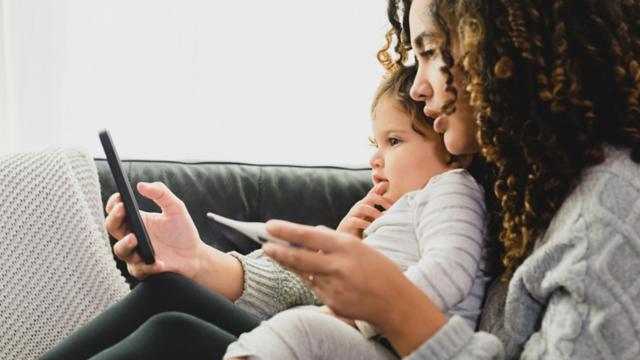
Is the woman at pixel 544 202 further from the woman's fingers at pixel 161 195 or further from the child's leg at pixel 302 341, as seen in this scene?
the woman's fingers at pixel 161 195

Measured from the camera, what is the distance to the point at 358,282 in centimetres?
93

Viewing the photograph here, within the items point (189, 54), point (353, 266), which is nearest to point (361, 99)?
point (189, 54)

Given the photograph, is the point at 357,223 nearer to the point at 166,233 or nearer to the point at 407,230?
the point at 407,230

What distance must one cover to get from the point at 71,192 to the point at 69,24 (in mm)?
1051

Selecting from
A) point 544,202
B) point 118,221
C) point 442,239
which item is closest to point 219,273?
point 118,221

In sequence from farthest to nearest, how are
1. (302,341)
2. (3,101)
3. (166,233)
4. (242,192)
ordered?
(3,101)
(242,192)
(166,233)
(302,341)

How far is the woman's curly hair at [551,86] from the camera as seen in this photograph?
100 cm

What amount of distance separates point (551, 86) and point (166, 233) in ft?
2.41

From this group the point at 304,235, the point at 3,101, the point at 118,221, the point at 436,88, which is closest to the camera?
the point at 304,235

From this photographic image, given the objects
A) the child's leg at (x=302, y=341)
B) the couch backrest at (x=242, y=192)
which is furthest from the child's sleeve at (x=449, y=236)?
the couch backrest at (x=242, y=192)

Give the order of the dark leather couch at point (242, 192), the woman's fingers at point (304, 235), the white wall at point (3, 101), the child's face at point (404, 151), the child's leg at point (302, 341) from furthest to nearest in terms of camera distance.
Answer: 1. the white wall at point (3, 101)
2. the dark leather couch at point (242, 192)
3. the child's face at point (404, 151)
4. the child's leg at point (302, 341)
5. the woman's fingers at point (304, 235)

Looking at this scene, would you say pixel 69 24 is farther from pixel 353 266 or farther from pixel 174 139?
pixel 353 266

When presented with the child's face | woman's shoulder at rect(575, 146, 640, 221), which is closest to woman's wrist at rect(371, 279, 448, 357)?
woman's shoulder at rect(575, 146, 640, 221)

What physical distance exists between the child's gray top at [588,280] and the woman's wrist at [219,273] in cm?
59
